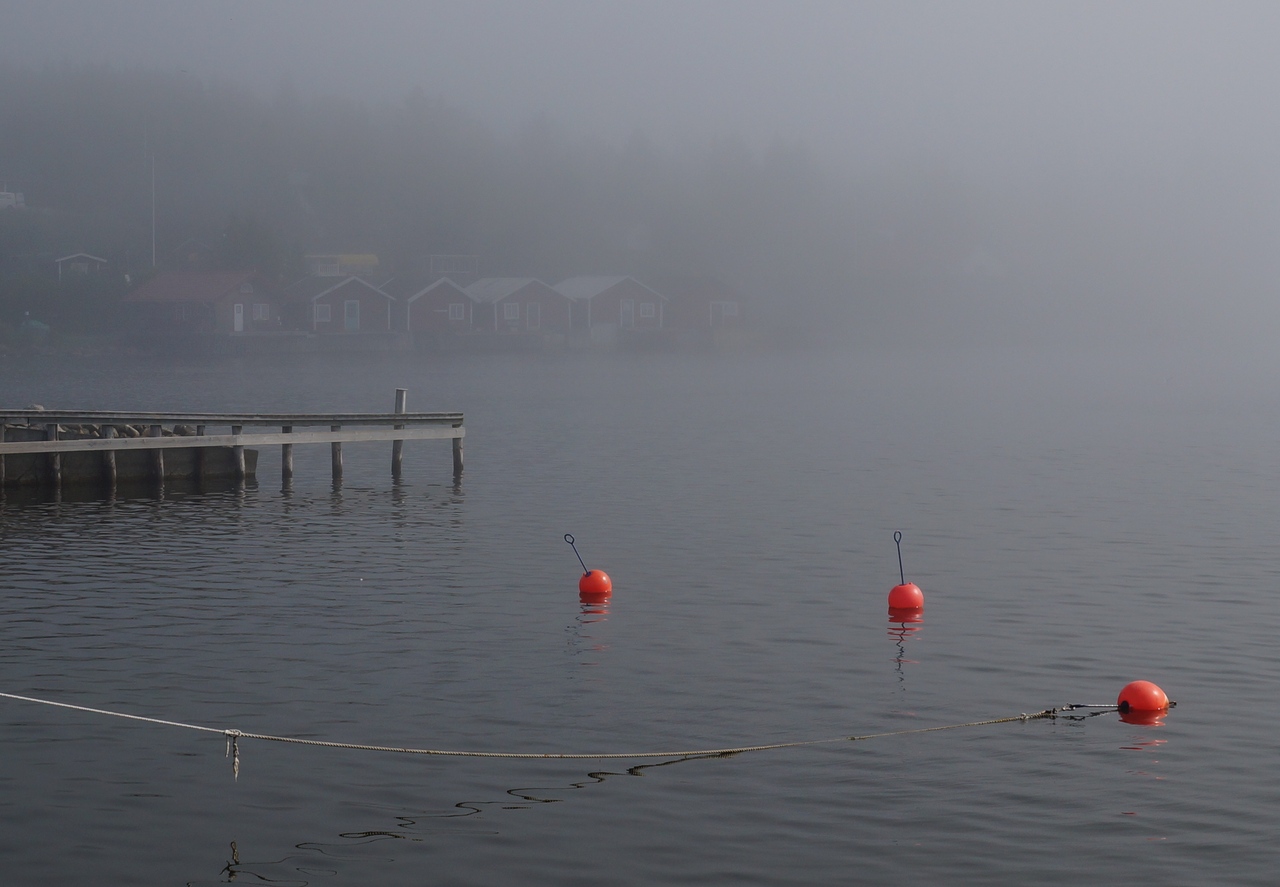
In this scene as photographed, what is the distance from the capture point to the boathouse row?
13662cm

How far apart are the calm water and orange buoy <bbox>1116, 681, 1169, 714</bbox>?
0.89 ft

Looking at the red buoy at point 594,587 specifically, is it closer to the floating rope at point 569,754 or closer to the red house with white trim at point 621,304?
the floating rope at point 569,754

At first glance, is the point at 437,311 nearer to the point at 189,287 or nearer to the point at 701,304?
the point at 189,287

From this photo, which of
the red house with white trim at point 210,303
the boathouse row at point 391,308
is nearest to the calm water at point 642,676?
the boathouse row at point 391,308

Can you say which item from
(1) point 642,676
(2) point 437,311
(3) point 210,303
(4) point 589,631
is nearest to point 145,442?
(4) point 589,631

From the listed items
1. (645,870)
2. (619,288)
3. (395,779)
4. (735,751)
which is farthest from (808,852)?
(619,288)

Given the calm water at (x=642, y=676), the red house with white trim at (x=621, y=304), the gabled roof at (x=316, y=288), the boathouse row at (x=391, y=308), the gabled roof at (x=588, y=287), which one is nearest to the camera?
the calm water at (x=642, y=676)

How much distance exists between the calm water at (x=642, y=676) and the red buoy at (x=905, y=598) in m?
0.24

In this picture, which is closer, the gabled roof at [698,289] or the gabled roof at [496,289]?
the gabled roof at [496,289]

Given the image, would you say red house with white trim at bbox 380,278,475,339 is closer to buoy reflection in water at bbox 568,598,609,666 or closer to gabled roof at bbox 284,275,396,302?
gabled roof at bbox 284,275,396,302

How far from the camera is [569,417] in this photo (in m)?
63.4

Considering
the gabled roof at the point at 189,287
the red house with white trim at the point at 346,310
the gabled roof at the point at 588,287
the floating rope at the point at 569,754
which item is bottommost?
the floating rope at the point at 569,754

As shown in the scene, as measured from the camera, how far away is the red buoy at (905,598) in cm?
2003

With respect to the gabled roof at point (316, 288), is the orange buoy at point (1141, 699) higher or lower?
lower
